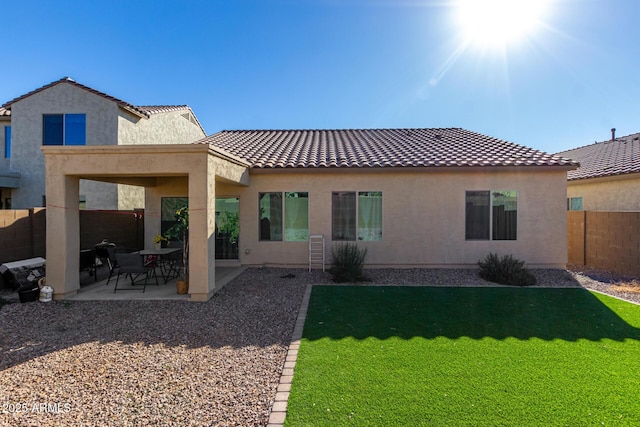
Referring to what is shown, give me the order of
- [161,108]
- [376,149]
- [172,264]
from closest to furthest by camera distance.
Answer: [172,264] < [376,149] < [161,108]

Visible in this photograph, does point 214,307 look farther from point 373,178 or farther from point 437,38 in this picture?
point 437,38

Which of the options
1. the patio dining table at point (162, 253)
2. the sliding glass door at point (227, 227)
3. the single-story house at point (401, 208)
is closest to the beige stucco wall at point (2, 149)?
the single-story house at point (401, 208)

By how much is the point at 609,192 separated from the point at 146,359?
16.3m

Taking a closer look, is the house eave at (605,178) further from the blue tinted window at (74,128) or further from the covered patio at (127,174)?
the blue tinted window at (74,128)

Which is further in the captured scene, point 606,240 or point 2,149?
point 2,149

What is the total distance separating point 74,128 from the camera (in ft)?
45.2

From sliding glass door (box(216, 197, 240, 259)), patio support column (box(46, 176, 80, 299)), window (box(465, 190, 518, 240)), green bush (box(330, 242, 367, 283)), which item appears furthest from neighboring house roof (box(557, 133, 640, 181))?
patio support column (box(46, 176, 80, 299))

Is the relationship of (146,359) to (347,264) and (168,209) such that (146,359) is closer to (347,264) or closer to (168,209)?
(347,264)

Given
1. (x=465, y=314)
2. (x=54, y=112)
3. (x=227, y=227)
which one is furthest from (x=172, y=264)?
(x=54, y=112)

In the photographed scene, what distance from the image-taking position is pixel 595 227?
11047mm

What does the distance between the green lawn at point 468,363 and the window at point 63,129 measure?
1358 cm

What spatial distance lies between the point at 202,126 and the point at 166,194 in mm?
12499

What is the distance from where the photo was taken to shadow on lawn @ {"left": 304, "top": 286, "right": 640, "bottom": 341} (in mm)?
5324

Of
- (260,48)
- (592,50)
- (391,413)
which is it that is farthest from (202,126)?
(391,413)
